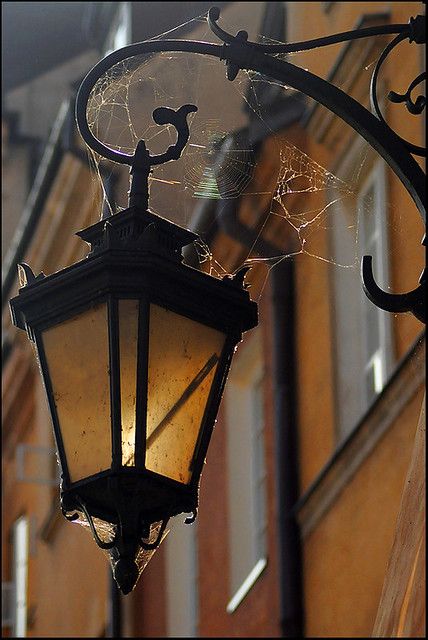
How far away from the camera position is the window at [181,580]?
17.5 m

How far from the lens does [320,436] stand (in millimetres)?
14188

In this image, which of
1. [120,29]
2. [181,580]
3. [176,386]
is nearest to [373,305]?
[181,580]

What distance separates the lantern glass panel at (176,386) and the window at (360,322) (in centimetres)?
693

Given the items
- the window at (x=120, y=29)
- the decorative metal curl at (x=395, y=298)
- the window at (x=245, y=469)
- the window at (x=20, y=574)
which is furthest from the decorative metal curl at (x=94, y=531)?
the window at (x=20, y=574)

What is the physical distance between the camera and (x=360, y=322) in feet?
45.0

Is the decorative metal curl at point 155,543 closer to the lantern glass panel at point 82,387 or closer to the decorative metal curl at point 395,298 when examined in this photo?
the lantern glass panel at point 82,387

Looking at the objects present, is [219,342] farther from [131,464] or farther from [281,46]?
[281,46]

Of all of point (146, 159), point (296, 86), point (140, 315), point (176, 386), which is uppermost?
point (296, 86)

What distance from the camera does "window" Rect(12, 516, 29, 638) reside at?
23.3 metres

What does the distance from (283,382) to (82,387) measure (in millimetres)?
10052

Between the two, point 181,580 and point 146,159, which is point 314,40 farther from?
point 181,580

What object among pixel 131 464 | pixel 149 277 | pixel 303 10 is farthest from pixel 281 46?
pixel 303 10

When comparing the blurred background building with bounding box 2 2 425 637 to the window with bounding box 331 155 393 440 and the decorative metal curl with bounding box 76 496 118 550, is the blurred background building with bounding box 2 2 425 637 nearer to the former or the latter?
the window with bounding box 331 155 393 440

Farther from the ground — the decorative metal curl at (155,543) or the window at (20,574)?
the window at (20,574)
